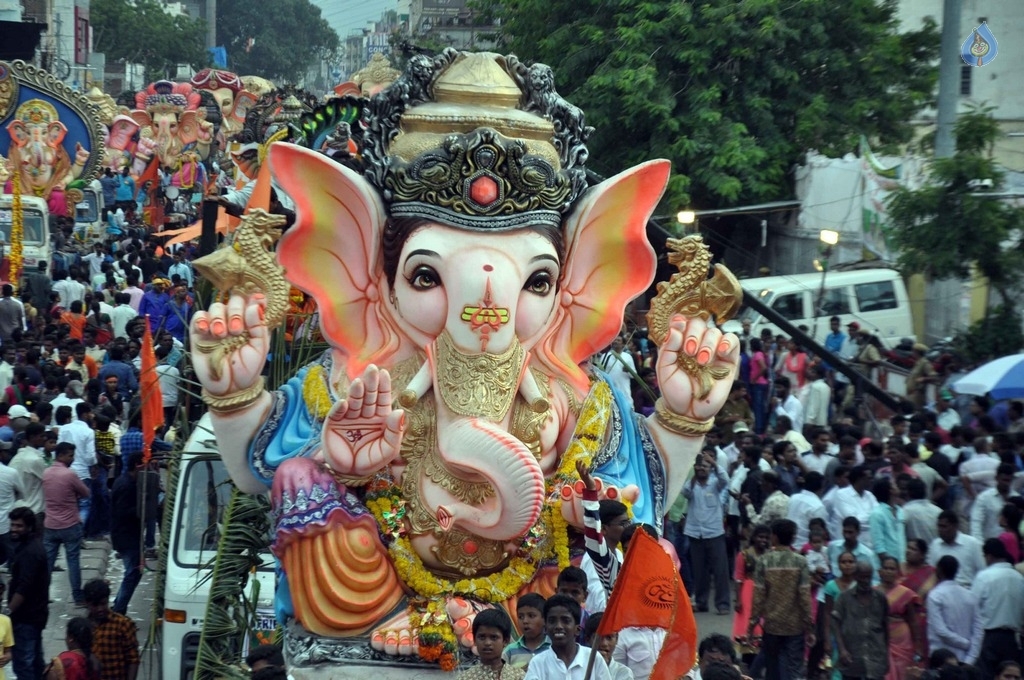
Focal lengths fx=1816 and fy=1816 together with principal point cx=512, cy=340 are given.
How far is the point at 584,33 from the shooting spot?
21.8 meters

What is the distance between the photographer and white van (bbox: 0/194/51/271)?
23.0 meters

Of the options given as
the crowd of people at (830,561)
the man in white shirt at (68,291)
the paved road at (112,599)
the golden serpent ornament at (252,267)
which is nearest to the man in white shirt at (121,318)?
the man in white shirt at (68,291)

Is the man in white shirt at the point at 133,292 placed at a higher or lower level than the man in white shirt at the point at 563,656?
higher

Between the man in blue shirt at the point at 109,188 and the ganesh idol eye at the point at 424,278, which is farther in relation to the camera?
the man in blue shirt at the point at 109,188

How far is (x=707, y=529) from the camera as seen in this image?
477 inches

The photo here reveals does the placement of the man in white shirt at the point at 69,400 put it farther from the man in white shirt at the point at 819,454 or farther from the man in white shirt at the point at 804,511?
the man in white shirt at the point at 804,511

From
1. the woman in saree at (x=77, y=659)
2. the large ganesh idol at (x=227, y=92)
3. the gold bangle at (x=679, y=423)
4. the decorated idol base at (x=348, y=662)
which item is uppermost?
the large ganesh idol at (x=227, y=92)

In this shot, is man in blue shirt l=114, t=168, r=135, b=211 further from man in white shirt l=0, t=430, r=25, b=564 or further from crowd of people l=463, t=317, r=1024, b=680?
crowd of people l=463, t=317, r=1024, b=680

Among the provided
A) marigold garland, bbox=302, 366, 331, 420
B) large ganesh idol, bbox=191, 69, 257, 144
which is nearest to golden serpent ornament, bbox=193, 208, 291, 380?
marigold garland, bbox=302, 366, 331, 420

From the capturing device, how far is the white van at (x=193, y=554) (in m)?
9.52

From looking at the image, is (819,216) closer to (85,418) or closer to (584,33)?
(584,33)

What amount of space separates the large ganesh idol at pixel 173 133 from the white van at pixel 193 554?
26.6 metres

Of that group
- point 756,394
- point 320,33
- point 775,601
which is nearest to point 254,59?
point 320,33

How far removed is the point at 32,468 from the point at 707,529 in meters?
4.52
